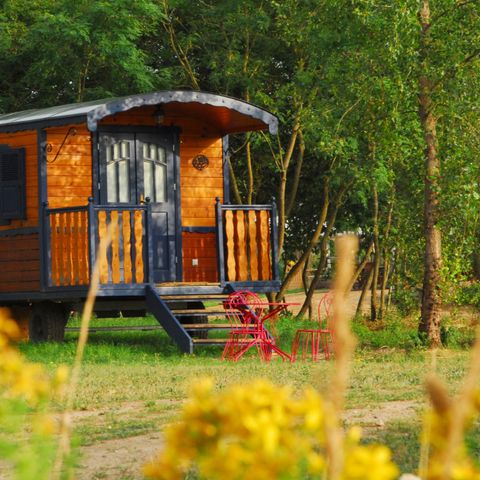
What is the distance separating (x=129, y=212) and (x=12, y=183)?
6.83ft

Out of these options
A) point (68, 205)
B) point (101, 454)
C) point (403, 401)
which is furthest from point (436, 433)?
point (68, 205)

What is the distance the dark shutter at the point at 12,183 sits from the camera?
17312 millimetres

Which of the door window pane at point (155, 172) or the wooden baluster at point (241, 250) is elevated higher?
the door window pane at point (155, 172)

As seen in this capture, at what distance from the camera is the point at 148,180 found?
1764 cm

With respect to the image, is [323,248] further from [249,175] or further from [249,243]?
[249,243]

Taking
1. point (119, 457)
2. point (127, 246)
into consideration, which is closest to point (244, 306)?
point (127, 246)

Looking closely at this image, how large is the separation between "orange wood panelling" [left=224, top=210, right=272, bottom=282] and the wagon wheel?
2.50 m

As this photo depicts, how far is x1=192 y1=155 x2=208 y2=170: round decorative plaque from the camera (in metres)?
18.2

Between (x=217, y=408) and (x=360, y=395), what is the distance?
822 cm

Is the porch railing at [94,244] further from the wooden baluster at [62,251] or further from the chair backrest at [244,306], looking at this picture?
the chair backrest at [244,306]

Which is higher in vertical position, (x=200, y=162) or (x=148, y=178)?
(x=200, y=162)

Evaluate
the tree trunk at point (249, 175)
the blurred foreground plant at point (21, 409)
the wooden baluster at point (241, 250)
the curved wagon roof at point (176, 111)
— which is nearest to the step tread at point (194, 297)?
the wooden baluster at point (241, 250)

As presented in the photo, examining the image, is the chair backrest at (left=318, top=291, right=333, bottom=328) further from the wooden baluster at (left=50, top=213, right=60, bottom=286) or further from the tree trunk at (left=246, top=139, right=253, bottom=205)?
the wooden baluster at (left=50, top=213, right=60, bottom=286)

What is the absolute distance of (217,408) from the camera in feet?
6.73
